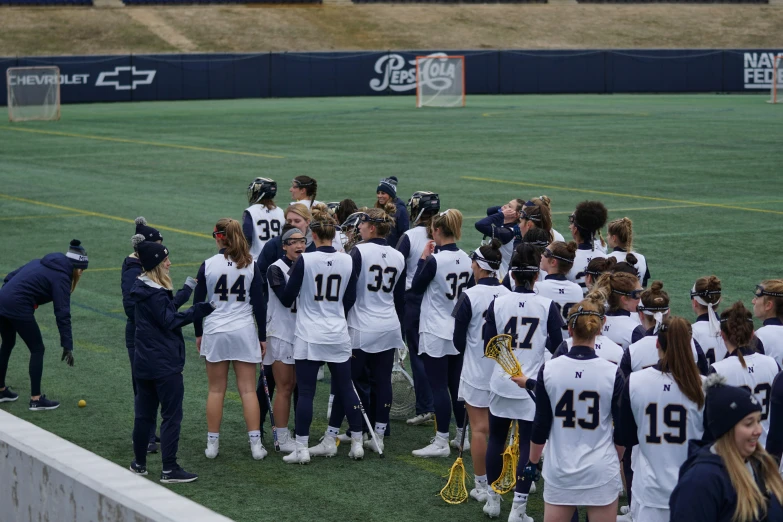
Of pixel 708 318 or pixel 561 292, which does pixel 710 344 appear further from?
pixel 561 292

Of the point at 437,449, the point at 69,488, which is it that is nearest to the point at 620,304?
the point at 437,449

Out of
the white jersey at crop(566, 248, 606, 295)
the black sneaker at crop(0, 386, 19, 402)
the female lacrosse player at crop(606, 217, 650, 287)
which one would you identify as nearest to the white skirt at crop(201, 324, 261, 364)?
the white jersey at crop(566, 248, 606, 295)

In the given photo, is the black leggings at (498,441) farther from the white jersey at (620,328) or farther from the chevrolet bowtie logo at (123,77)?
the chevrolet bowtie logo at (123,77)

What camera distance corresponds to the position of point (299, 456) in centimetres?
869

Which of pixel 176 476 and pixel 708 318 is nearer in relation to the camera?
pixel 708 318

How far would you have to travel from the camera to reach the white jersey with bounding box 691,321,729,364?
7.40m

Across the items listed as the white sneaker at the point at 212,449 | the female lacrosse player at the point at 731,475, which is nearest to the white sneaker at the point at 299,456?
the white sneaker at the point at 212,449

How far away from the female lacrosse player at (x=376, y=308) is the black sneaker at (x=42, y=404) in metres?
2.78

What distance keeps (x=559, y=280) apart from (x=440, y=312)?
1198mm

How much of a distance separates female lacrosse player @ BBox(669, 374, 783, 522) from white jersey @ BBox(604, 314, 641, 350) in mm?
3218

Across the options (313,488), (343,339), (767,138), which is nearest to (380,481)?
(313,488)

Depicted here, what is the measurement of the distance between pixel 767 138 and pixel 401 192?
51.1 feet

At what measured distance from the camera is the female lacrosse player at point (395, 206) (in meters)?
10.9

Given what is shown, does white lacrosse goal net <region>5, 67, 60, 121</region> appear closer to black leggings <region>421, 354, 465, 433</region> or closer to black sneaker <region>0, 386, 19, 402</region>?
black sneaker <region>0, 386, 19, 402</region>
